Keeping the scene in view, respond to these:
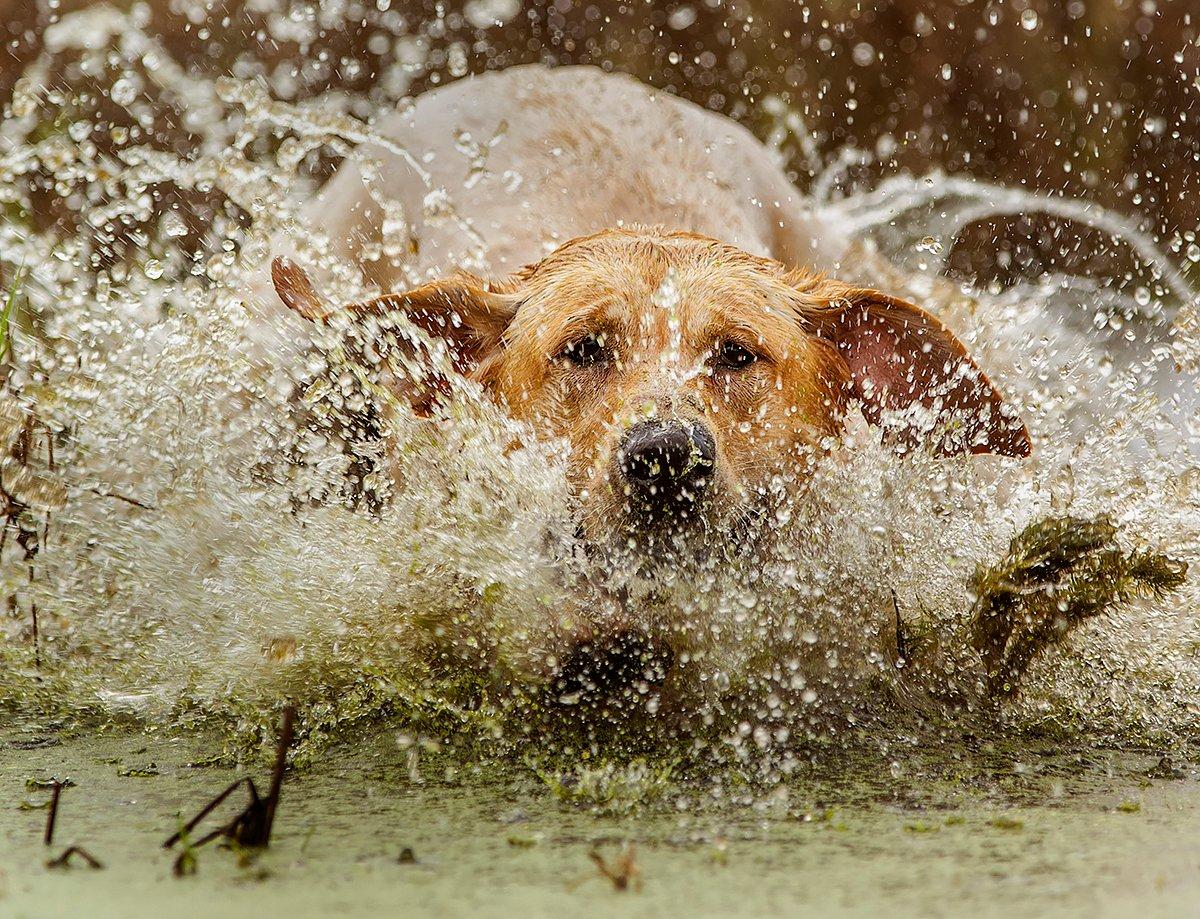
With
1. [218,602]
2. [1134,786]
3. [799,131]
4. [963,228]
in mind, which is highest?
[799,131]

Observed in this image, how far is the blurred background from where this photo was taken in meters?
8.25

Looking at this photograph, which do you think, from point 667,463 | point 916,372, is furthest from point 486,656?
point 916,372

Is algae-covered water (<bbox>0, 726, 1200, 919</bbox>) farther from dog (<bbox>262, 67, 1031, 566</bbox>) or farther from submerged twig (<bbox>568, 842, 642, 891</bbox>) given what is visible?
dog (<bbox>262, 67, 1031, 566</bbox>)

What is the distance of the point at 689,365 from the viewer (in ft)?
11.2

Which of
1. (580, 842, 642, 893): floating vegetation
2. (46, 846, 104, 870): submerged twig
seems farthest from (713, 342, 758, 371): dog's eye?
(46, 846, 104, 870): submerged twig

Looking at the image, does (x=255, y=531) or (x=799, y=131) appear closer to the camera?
(x=255, y=531)

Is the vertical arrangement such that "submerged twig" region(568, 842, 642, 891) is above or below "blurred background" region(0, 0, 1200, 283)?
below

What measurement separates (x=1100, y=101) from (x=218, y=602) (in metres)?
6.98

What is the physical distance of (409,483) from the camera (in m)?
3.44

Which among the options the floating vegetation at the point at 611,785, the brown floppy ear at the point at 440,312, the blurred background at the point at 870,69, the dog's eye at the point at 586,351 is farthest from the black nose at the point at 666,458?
the blurred background at the point at 870,69

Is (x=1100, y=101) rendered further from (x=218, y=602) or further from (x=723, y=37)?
(x=218, y=602)

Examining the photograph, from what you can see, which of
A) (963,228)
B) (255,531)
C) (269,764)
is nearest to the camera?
(269,764)

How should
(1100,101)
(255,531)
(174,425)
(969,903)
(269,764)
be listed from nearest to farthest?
(969,903), (269,764), (255,531), (174,425), (1100,101)

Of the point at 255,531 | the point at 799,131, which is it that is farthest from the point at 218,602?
the point at 799,131
